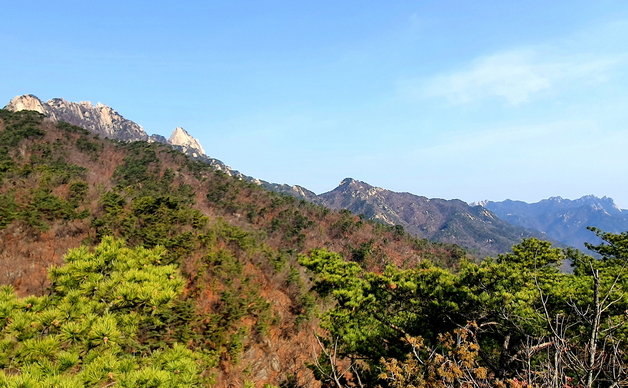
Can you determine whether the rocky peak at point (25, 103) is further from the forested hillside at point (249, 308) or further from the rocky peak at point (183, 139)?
the forested hillside at point (249, 308)

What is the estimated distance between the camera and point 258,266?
20781mm

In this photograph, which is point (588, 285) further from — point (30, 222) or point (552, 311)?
point (30, 222)

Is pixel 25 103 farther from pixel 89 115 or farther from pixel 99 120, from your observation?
pixel 99 120

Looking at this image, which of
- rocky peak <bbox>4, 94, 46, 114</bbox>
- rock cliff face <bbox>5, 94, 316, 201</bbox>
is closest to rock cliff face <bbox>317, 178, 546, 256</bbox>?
rock cliff face <bbox>5, 94, 316, 201</bbox>

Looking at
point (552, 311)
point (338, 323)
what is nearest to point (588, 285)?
point (552, 311)

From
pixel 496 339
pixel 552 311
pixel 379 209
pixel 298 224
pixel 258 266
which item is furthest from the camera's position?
pixel 379 209

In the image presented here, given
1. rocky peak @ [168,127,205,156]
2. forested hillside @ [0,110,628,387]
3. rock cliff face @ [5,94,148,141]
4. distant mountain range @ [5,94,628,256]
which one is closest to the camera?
forested hillside @ [0,110,628,387]

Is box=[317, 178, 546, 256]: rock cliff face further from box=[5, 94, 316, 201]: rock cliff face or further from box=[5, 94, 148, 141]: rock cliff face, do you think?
box=[5, 94, 148, 141]: rock cliff face

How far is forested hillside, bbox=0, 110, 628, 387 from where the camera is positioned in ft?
13.8

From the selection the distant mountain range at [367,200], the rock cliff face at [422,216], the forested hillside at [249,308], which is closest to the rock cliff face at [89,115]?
the distant mountain range at [367,200]

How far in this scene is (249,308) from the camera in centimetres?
1625

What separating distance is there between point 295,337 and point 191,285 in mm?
6129

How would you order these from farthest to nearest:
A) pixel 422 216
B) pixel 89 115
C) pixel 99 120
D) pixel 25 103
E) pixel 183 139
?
pixel 183 139 → pixel 422 216 → pixel 99 120 → pixel 89 115 → pixel 25 103

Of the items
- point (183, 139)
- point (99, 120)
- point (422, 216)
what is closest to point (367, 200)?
point (422, 216)
